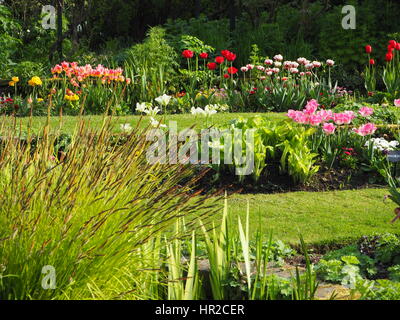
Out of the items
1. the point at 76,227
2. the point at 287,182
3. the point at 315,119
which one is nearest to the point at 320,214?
the point at 287,182

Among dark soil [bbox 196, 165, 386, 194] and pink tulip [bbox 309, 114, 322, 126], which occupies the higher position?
pink tulip [bbox 309, 114, 322, 126]

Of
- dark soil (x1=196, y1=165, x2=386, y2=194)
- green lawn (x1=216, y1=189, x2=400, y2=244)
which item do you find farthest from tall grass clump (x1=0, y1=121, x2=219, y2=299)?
dark soil (x1=196, y1=165, x2=386, y2=194)

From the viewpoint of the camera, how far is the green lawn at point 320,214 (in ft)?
14.9

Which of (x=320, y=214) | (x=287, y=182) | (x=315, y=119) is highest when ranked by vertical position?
(x=315, y=119)

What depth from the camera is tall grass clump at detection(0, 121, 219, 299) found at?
2.61m

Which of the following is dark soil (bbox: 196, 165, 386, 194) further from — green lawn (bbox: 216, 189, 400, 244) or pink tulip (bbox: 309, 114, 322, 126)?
pink tulip (bbox: 309, 114, 322, 126)

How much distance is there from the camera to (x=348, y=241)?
172 inches

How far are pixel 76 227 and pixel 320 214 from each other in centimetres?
281

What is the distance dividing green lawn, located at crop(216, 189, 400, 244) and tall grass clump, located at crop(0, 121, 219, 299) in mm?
1639

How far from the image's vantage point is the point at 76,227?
2.70m

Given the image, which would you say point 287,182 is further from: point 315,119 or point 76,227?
point 76,227

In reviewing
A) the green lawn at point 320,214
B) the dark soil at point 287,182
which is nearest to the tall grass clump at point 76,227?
the green lawn at point 320,214
